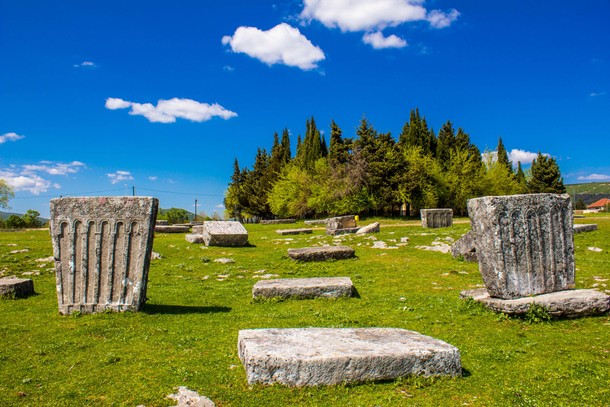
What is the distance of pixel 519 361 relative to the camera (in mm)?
4910

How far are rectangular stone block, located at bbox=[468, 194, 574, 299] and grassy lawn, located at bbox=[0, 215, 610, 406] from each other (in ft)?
2.55

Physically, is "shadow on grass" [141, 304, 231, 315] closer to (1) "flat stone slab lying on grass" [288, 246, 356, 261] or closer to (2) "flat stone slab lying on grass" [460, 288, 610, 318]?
(2) "flat stone slab lying on grass" [460, 288, 610, 318]

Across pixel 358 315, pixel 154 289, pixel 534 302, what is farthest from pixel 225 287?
pixel 534 302

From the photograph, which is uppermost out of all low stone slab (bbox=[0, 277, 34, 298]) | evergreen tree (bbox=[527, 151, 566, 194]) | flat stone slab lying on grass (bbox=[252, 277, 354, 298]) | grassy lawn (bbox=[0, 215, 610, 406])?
evergreen tree (bbox=[527, 151, 566, 194])

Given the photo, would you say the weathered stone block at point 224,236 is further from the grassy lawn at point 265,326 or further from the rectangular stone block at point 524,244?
the rectangular stone block at point 524,244

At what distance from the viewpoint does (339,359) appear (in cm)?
409

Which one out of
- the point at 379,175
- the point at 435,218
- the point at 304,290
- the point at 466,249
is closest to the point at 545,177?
the point at 379,175

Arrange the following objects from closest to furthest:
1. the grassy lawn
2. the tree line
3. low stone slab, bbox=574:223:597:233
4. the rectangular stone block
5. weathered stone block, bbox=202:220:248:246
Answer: the grassy lawn < the rectangular stone block < low stone slab, bbox=574:223:597:233 < weathered stone block, bbox=202:220:248:246 < the tree line

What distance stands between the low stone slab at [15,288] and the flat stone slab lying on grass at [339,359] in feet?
21.9

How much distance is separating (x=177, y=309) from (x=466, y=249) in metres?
8.59

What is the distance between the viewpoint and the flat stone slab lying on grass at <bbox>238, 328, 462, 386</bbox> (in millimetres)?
4070

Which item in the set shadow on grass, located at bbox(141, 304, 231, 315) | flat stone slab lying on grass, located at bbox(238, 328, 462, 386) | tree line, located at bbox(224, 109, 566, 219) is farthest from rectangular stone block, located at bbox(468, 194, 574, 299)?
tree line, located at bbox(224, 109, 566, 219)

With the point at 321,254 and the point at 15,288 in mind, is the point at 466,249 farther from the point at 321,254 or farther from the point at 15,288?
the point at 15,288

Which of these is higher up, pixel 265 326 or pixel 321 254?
pixel 321 254
